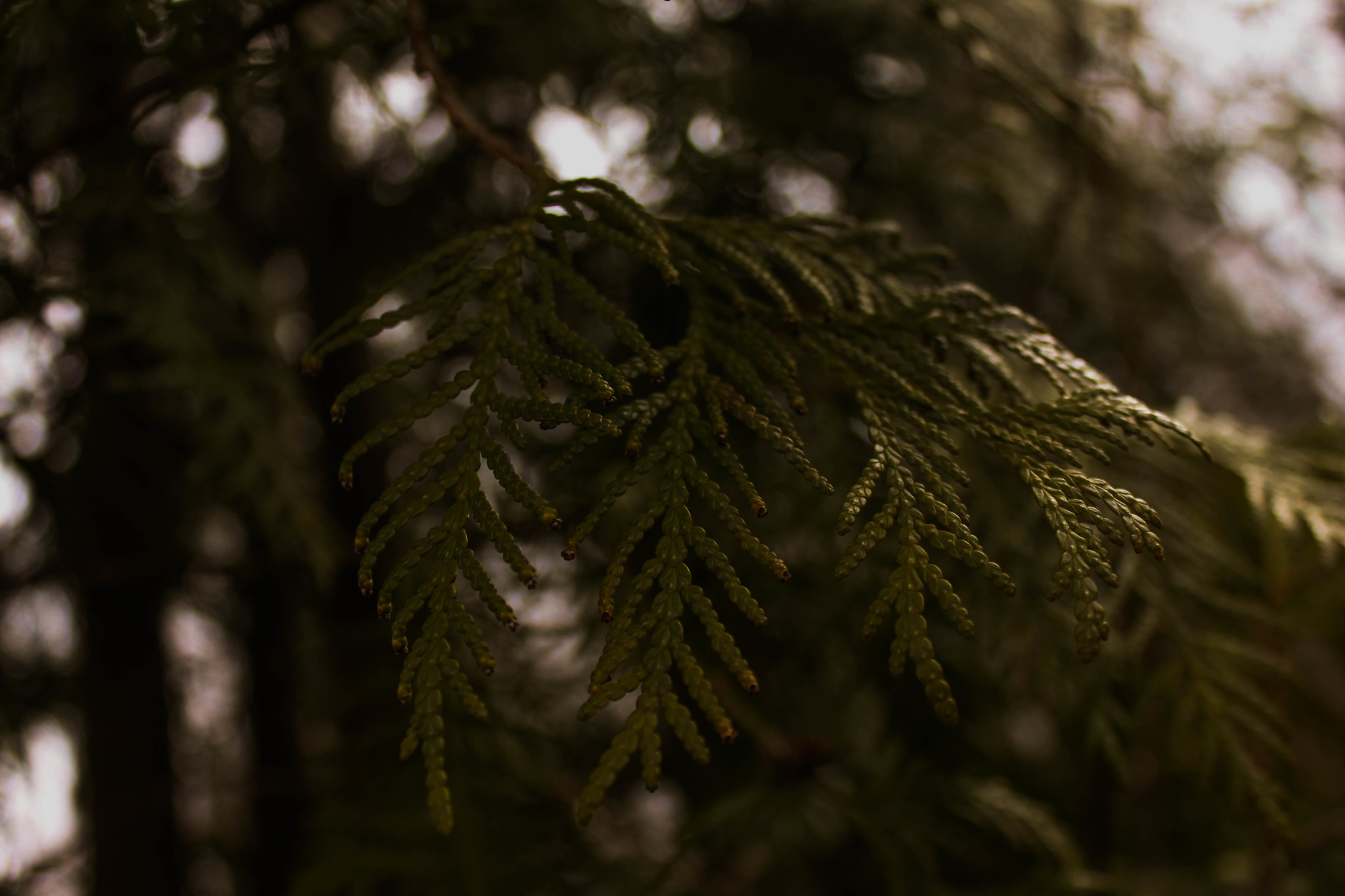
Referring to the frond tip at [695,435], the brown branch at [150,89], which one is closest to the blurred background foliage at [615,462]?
the brown branch at [150,89]

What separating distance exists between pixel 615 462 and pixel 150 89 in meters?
0.79

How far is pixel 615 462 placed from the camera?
1.39m

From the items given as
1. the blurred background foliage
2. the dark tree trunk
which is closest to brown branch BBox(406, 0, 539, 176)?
the blurred background foliage

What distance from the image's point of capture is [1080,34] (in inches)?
77.4

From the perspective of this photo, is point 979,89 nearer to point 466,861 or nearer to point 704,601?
point 704,601

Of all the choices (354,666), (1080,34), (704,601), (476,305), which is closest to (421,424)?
(476,305)

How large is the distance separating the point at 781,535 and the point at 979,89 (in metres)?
0.97

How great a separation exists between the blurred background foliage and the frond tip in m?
0.36

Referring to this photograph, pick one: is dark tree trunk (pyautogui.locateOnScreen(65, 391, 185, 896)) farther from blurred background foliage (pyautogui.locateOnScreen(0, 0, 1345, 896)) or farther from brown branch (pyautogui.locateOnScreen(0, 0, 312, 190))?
brown branch (pyautogui.locateOnScreen(0, 0, 312, 190))

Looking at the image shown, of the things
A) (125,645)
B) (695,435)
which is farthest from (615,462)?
(125,645)

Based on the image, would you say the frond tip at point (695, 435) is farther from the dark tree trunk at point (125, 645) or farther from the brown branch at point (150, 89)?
the dark tree trunk at point (125, 645)

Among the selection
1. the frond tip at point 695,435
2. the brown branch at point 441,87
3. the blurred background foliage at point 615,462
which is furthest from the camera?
the blurred background foliage at point 615,462

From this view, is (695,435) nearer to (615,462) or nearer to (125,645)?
(615,462)

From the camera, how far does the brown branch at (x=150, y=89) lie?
1.03 metres
